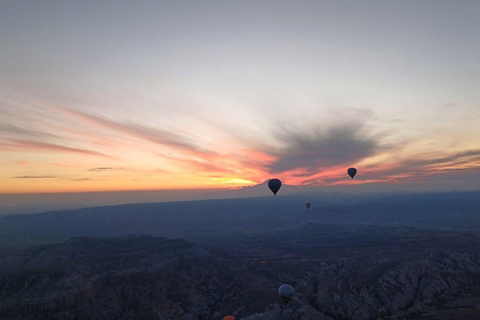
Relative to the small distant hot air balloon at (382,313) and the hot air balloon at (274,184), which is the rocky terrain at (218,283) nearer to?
the small distant hot air balloon at (382,313)

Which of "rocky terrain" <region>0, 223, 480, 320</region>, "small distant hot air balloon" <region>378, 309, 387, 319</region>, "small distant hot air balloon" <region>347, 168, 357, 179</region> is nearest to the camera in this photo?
"small distant hot air balloon" <region>378, 309, 387, 319</region>

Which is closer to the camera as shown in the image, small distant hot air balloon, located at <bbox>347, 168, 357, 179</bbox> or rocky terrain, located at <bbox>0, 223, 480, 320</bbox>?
rocky terrain, located at <bbox>0, 223, 480, 320</bbox>

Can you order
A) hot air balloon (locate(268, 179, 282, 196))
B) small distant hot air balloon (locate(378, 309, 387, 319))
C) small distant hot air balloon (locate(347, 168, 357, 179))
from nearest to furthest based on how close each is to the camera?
small distant hot air balloon (locate(378, 309, 387, 319)) < hot air balloon (locate(268, 179, 282, 196)) < small distant hot air balloon (locate(347, 168, 357, 179))

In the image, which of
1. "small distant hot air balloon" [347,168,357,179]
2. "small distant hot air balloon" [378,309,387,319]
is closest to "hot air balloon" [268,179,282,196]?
"small distant hot air balloon" [347,168,357,179]

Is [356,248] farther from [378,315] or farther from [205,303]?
[205,303]

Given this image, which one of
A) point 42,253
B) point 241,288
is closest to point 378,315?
point 241,288

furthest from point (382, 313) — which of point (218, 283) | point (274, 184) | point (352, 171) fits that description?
point (218, 283)

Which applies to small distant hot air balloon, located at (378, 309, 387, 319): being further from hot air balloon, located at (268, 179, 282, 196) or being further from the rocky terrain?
hot air balloon, located at (268, 179, 282, 196)

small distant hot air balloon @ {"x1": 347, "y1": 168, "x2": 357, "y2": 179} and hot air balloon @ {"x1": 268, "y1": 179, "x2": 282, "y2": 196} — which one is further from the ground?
small distant hot air balloon @ {"x1": 347, "y1": 168, "x2": 357, "y2": 179}

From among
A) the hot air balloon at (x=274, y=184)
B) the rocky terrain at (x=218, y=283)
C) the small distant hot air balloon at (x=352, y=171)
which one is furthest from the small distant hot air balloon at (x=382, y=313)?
the small distant hot air balloon at (x=352, y=171)
